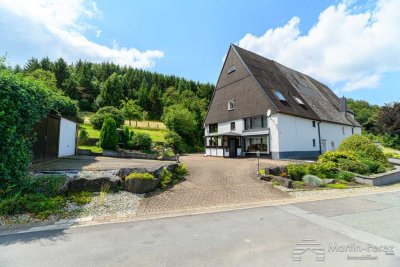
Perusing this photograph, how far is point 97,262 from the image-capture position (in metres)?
3.49

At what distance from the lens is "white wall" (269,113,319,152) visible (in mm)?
19781

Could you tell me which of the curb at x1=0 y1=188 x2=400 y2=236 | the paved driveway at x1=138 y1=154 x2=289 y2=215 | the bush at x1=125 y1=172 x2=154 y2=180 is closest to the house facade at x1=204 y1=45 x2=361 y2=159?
the paved driveway at x1=138 y1=154 x2=289 y2=215

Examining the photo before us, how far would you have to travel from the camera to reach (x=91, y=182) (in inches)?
296

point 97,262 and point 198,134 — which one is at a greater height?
point 198,134

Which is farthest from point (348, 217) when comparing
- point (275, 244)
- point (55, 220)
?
point (55, 220)

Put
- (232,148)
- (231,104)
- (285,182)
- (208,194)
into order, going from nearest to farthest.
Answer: (208,194)
(285,182)
(232,148)
(231,104)

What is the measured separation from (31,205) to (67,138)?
31.5 feet

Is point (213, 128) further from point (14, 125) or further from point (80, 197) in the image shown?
point (14, 125)

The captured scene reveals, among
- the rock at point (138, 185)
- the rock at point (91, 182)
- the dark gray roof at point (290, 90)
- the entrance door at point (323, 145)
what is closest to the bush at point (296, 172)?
the rock at point (138, 185)

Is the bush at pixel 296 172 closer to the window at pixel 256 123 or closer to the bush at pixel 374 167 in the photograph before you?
the bush at pixel 374 167

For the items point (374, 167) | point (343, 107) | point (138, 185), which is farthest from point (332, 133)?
point (138, 185)

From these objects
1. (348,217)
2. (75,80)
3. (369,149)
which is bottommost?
(348,217)

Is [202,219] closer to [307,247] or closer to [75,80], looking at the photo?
[307,247]

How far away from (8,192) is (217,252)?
20.7 ft
